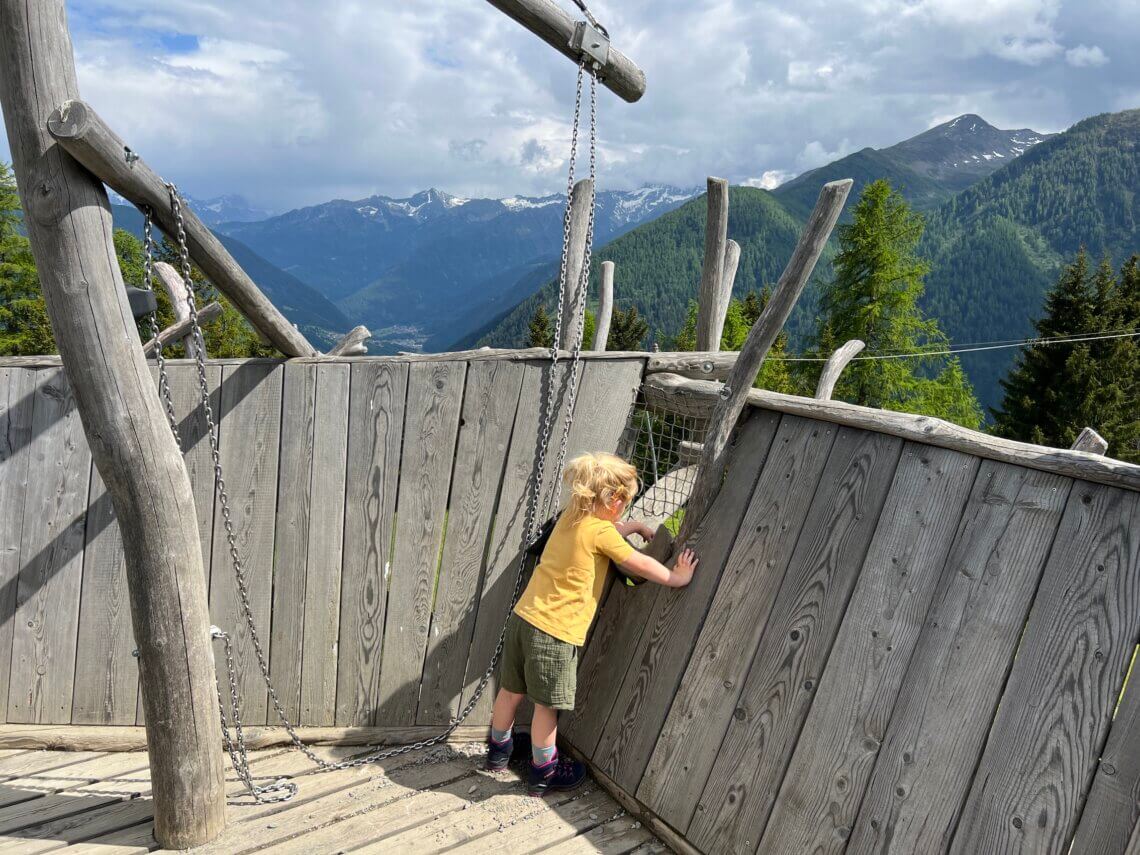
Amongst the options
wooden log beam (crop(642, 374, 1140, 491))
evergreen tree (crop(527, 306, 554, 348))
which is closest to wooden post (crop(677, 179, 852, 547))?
wooden log beam (crop(642, 374, 1140, 491))

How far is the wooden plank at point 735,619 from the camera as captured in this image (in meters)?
2.85

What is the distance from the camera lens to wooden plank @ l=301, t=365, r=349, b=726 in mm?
3445

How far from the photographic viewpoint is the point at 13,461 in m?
3.41

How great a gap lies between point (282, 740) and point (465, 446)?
1503mm

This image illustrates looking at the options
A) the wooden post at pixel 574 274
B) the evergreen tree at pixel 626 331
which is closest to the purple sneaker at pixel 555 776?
the wooden post at pixel 574 274

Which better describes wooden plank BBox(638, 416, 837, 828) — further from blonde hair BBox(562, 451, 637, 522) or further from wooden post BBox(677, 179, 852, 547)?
blonde hair BBox(562, 451, 637, 522)

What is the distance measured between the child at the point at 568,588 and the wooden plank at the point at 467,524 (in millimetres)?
416

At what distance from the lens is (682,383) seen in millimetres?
3395

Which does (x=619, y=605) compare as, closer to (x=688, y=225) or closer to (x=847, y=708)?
(x=847, y=708)

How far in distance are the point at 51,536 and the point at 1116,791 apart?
12.6 feet

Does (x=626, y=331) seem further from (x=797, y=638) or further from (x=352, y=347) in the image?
(x=797, y=638)

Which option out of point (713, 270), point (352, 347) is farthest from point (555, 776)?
point (713, 270)

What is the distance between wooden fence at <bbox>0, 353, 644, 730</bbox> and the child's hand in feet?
2.12

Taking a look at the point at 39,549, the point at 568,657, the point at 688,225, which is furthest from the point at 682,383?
the point at 688,225
